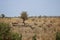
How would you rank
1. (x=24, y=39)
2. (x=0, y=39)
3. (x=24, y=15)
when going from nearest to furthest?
(x=0, y=39)
(x=24, y=39)
(x=24, y=15)

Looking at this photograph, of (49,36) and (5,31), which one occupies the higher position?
(5,31)

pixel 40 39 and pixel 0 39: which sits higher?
pixel 0 39

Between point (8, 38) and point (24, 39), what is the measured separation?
5.14 metres

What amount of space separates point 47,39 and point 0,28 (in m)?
7.93

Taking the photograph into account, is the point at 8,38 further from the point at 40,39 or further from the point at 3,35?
the point at 40,39

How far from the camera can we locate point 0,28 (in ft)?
52.3

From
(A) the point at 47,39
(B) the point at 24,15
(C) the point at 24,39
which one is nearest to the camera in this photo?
(C) the point at 24,39

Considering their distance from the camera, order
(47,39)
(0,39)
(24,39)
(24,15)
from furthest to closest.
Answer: (24,15), (47,39), (24,39), (0,39)

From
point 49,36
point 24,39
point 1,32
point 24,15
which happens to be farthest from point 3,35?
point 24,15

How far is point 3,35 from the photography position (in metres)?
15.8

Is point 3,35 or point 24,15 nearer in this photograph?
point 3,35

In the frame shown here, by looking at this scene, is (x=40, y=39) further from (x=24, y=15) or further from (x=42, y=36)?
(x=24, y=15)

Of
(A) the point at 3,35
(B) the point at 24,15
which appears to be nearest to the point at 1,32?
(A) the point at 3,35

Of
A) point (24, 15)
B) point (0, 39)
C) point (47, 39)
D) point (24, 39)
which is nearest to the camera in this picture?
A: point (0, 39)
